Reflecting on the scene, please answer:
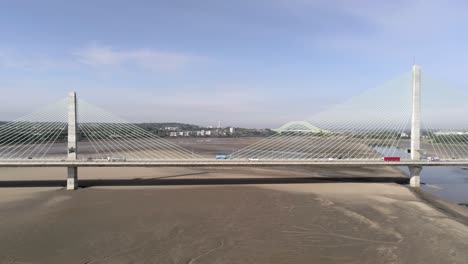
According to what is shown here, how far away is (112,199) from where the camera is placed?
715 inches

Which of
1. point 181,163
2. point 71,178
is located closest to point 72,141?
point 71,178

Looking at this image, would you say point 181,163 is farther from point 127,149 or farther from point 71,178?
point 127,149

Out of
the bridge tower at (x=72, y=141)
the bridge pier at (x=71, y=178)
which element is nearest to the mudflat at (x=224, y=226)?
the bridge pier at (x=71, y=178)

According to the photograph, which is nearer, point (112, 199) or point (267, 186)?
point (112, 199)

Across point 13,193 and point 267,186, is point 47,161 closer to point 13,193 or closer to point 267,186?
point 13,193

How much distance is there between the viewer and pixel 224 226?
1339 centimetres

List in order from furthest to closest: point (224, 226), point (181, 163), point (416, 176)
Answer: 1. point (416, 176)
2. point (181, 163)
3. point (224, 226)

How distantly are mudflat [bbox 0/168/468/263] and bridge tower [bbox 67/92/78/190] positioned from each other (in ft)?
3.66

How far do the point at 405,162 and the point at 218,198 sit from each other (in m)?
13.2

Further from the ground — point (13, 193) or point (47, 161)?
point (47, 161)

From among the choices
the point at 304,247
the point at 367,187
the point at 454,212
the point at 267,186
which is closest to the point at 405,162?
the point at 367,187

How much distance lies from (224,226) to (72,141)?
41.9 feet

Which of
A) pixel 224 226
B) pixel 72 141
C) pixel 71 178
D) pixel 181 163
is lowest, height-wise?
pixel 224 226

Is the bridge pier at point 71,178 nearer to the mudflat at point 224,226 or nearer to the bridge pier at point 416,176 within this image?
the mudflat at point 224,226
